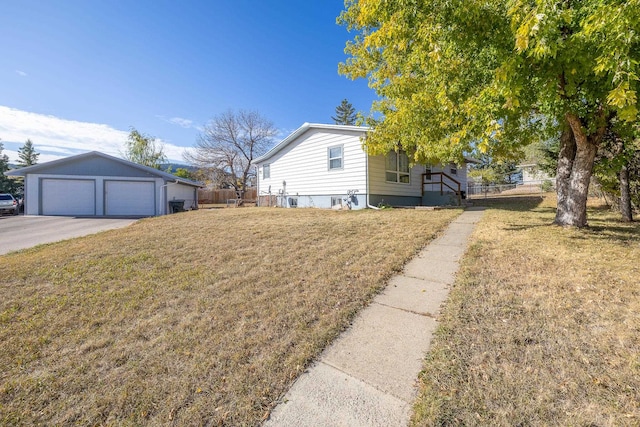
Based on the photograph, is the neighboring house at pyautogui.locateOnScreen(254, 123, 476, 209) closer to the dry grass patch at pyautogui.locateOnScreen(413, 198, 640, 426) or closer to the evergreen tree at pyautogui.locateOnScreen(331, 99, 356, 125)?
the dry grass patch at pyautogui.locateOnScreen(413, 198, 640, 426)

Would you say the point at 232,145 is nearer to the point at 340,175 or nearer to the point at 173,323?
the point at 340,175

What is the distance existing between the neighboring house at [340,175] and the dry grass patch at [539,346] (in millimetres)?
8395

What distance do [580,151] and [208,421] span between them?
27.6ft

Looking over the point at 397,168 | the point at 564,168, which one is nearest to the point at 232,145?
the point at 397,168

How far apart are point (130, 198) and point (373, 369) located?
19624 millimetres

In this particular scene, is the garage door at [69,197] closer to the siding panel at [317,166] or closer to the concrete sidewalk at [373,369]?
the siding panel at [317,166]

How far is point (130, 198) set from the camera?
17062 mm

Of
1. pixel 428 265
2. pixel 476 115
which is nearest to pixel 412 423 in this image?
pixel 428 265

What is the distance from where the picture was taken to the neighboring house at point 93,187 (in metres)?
15.5

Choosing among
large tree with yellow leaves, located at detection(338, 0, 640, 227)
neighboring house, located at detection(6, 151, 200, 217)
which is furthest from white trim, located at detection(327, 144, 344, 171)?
neighboring house, located at detection(6, 151, 200, 217)

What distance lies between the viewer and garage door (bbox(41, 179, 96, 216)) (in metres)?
15.7

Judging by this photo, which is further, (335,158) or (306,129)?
(306,129)

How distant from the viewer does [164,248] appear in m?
5.89

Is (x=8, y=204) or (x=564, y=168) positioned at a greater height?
(x=564, y=168)
